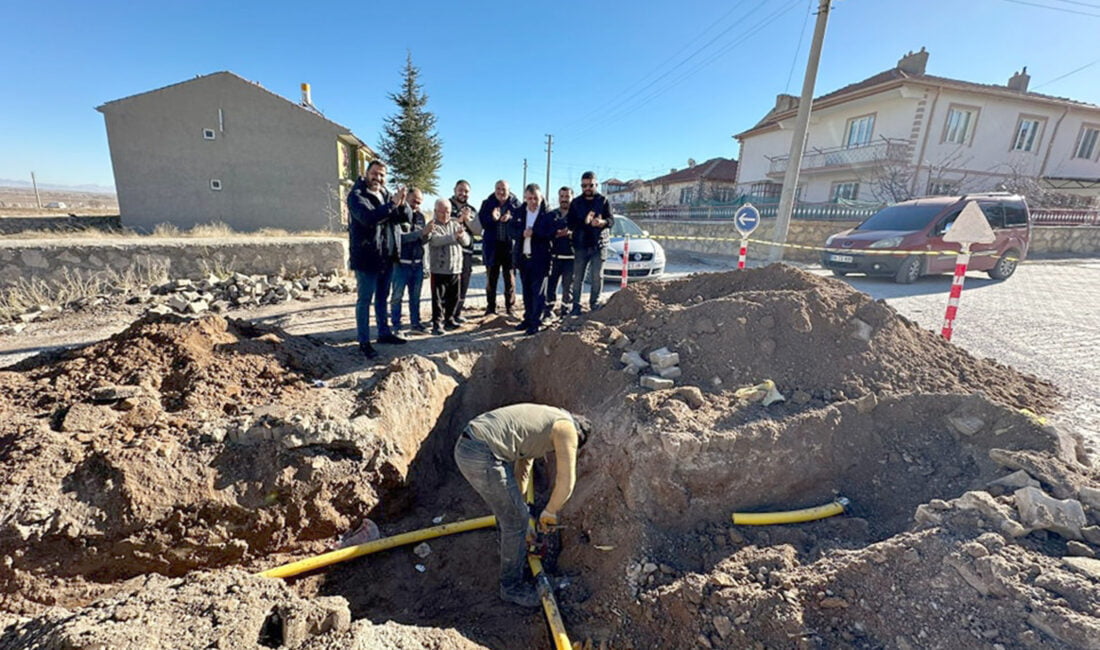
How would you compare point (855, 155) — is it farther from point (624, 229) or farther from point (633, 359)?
point (633, 359)

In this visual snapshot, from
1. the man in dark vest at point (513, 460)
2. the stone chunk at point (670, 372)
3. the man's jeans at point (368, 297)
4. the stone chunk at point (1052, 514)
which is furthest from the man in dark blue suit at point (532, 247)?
the stone chunk at point (1052, 514)

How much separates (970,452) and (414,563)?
12.3ft

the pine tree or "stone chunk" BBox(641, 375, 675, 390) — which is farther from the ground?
the pine tree

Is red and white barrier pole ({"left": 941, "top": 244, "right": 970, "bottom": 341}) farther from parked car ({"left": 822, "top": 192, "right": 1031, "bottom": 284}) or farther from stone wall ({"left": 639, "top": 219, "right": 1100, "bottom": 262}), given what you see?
stone wall ({"left": 639, "top": 219, "right": 1100, "bottom": 262})

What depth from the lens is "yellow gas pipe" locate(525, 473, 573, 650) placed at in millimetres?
2434

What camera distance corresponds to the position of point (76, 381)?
11.1 feet

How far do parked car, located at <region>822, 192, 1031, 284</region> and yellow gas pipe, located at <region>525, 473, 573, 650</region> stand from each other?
939cm

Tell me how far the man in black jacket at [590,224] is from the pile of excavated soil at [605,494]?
70.8 inches

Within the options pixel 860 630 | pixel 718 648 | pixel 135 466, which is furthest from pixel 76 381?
pixel 860 630

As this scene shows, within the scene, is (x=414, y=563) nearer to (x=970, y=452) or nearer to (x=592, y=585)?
(x=592, y=585)

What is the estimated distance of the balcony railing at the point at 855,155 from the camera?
18375 millimetres

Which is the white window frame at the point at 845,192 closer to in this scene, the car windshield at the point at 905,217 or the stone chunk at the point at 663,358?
the car windshield at the point at 905,217

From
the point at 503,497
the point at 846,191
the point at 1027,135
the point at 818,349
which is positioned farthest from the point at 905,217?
the point at 1027,135

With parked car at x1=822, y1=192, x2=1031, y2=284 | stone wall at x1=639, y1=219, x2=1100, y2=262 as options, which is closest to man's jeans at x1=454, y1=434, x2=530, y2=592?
parked car at x1=822, y1=192, x2=1031, y2=284
